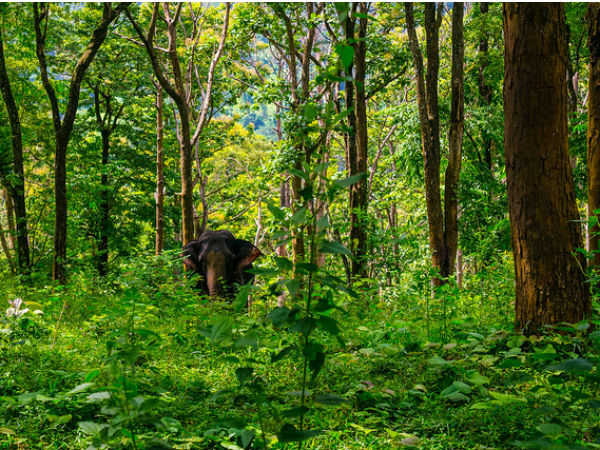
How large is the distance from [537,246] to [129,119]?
18.3m

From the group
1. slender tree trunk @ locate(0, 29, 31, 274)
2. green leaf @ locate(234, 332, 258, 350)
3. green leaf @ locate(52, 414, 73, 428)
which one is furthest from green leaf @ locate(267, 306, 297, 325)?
slender tree trunk @ locate(0, 29, 31, 274)

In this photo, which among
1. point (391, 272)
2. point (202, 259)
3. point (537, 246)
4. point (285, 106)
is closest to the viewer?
point (537, 246)

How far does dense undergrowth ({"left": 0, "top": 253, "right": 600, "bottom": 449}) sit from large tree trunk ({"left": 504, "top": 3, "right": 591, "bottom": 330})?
1.02 ft

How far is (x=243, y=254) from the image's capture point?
11672mm

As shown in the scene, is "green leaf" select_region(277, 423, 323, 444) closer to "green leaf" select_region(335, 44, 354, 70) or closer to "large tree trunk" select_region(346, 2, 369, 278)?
"green leaf" select_region(335, 44, 354, 70)

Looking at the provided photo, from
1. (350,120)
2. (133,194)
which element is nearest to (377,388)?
(350,120)

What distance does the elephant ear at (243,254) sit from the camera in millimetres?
11547

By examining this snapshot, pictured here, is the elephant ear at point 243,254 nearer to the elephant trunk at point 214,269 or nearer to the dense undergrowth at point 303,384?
the elephant trunk at point 214,269

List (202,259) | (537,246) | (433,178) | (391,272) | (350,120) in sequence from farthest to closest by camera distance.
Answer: (202,259), (350,120), (433,178), (391,272), (537,246)

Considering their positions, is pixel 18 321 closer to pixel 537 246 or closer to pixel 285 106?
pixel 537 246

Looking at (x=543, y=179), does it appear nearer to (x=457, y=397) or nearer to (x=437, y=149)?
(x=457, y=397)

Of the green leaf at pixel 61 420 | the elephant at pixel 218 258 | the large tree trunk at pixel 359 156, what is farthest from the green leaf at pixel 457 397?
the elephant at pixel 218 258

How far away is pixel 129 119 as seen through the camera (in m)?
19.6

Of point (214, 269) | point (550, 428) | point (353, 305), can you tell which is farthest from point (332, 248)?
point (214, 269)
